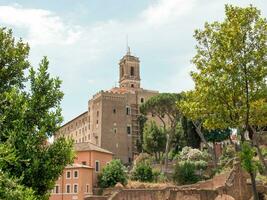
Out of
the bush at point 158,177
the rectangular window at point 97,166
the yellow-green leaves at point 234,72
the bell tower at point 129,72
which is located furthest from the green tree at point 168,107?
the yellow-green leaves at point 234,72

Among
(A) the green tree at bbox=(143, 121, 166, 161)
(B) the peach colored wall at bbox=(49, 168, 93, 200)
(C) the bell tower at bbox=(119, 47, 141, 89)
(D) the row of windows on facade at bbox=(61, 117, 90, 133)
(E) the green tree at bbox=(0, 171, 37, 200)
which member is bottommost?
(E) the green tree at bbox=(0, 171, 37, 200)

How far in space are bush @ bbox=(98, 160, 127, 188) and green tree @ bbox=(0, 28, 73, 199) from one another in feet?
135

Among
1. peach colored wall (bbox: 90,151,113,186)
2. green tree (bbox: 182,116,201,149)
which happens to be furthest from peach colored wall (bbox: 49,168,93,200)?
green tree (bbox: 182,116,201,149)

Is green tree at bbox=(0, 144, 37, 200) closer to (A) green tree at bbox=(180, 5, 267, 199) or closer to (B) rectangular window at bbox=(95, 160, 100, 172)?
(A) green tree at bbox=(180, 5, 267, 199)

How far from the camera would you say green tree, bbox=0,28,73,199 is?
1240 cm

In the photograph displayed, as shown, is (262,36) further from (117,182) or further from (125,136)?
(125,136)

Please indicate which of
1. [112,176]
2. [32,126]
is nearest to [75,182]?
[112,176]

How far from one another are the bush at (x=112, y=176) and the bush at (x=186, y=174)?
625 centimetres

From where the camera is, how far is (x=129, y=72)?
311ft

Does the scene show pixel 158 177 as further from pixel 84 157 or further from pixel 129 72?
pixel 129 72

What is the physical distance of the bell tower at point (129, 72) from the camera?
93.8m

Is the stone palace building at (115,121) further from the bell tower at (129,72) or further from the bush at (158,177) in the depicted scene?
the bush at (158,177)

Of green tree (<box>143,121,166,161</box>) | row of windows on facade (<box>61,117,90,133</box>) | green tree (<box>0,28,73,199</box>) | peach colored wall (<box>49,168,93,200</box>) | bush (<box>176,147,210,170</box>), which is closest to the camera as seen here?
green tree (<box>0,28,73,199</box>)

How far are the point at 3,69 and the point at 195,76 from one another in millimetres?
10436
